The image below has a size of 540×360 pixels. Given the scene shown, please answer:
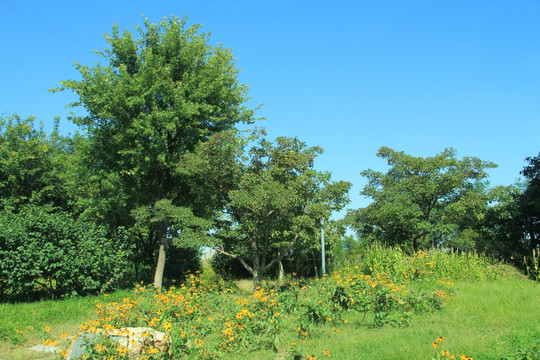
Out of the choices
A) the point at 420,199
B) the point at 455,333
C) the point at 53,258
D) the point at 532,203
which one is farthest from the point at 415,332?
the point at 420,199

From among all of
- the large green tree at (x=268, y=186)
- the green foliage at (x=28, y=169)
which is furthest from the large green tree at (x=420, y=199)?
the green foliage at (x=28, y=169)

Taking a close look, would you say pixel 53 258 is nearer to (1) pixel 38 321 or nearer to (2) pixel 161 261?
(1) pixel 38 321

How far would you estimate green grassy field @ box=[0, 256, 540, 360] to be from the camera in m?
5.69

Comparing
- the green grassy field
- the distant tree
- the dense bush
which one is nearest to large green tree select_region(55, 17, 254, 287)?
the dense bush

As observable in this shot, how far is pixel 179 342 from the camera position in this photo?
5.95 meters

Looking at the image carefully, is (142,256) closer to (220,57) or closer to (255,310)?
(220,57)

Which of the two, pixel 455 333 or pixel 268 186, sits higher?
pixel 268 186

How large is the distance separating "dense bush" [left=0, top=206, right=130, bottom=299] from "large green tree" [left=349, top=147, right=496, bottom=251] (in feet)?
38.2

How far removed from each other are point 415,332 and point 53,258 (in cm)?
986

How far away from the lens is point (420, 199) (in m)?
19.8

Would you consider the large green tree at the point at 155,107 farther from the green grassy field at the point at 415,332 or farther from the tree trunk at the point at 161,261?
the green grassy field at the point at 415,332

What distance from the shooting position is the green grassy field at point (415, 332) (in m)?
5.69

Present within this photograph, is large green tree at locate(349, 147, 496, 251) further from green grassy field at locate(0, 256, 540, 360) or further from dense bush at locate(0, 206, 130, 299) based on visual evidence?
dense bush at locate(0, 206, 130, 299)

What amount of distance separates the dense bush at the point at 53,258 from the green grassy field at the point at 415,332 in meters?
1.43
